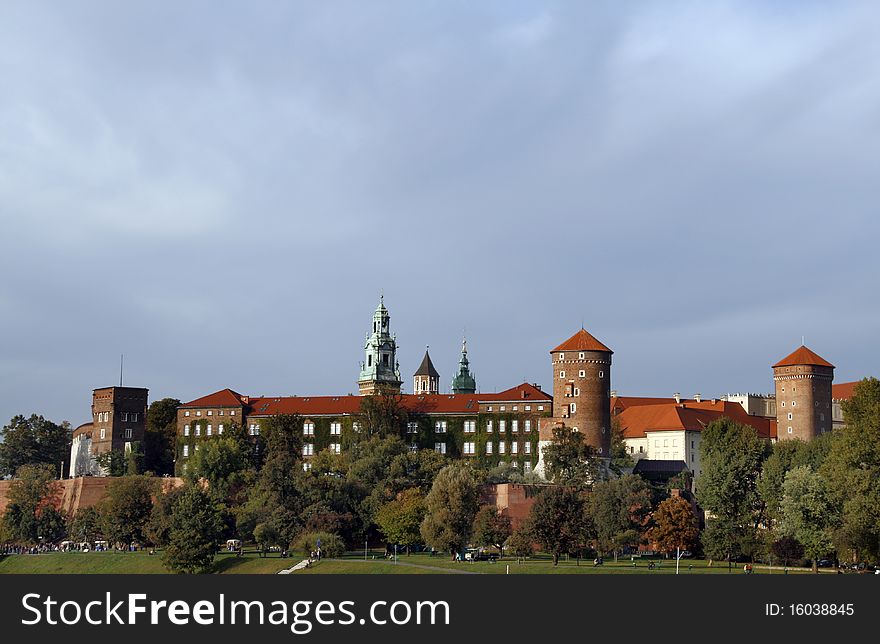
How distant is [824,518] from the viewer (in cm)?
8019

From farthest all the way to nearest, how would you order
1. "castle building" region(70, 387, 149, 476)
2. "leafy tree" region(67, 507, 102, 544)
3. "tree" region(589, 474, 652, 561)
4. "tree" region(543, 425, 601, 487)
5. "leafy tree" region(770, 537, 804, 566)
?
"castle building" region(70, 387, 149, 476) → "leafy tree" region(67, 507, 102, 544) → "tree" region(543, 425, 601, 487) → "tree" region(589, 474, 652, 561) → "leafy tree" region(770, 537, 804, 566)

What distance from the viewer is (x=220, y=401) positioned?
4702 inches

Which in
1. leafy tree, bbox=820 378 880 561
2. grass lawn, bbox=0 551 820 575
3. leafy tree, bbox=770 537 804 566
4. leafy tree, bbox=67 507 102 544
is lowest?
grass lawn, bbox=0 551 820 575

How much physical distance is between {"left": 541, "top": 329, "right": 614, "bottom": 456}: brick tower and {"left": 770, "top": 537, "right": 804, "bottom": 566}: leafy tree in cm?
2165

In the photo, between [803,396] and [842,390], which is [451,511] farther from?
[842,390]

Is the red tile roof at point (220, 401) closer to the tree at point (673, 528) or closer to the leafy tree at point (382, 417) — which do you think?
A: the leafy tree at point (382, 417)

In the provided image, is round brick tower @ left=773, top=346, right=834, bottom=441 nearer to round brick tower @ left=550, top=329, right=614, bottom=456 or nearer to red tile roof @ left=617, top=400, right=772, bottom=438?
red tile roof @ left=617, top=400, right=772, bottom=438

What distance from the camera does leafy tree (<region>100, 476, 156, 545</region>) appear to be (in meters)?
96.1

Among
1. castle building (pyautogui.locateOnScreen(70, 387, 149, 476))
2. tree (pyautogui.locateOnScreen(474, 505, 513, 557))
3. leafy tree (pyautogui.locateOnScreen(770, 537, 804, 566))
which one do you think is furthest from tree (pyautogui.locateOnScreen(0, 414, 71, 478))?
leafy tree (pyautogui.locateOnScreen(770, 537, 804, 566))

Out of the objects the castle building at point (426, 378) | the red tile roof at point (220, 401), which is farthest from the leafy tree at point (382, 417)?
the castle building at point (426, 378)

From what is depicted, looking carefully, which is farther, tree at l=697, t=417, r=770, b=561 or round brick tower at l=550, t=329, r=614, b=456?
round brick tower at l=550, t=329, r=614, b=456
